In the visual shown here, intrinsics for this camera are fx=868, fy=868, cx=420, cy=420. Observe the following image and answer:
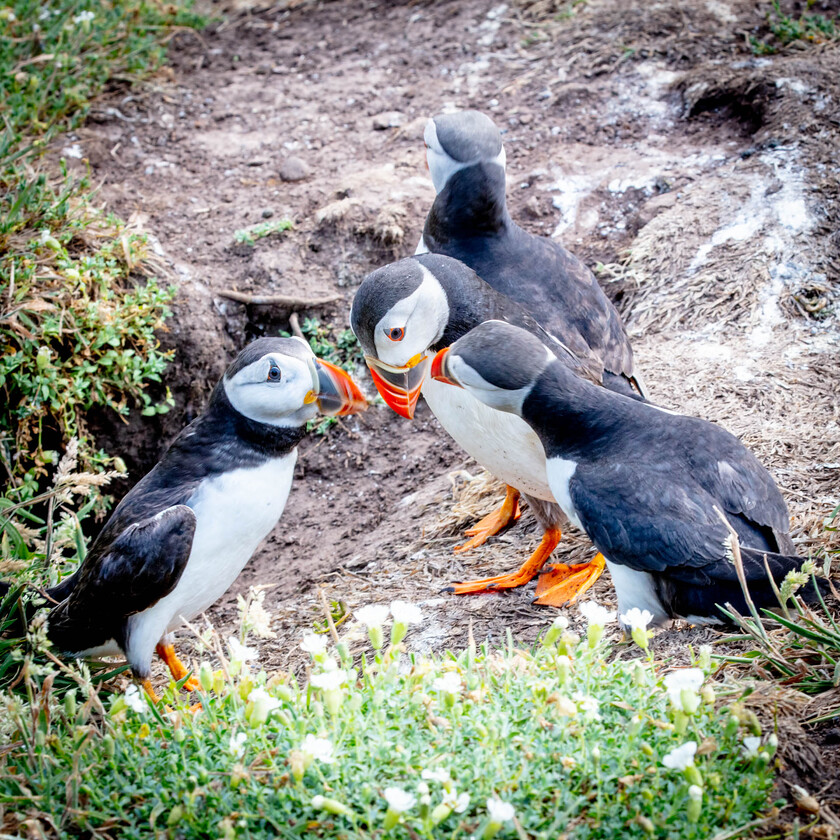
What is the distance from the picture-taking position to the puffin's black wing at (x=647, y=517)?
2.76 meters

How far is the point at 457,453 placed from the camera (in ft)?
16.4

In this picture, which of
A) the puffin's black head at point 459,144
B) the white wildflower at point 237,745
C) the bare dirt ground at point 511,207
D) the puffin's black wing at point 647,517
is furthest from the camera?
the bare dirt ground at point 511,207

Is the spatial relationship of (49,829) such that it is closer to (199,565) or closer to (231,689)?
(231,689)

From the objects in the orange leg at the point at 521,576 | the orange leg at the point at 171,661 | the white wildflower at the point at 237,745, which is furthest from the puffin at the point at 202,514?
the orange leg at the point at 521,576

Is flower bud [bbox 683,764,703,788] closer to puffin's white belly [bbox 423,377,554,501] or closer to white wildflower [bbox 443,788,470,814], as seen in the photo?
white wildflower [bbox 443,788,470,814]

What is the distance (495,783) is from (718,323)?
11.1 feet

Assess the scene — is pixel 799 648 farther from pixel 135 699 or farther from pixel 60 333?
pixel 60 333

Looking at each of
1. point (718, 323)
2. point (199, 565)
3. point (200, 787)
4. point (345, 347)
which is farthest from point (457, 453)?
point (200, 787)

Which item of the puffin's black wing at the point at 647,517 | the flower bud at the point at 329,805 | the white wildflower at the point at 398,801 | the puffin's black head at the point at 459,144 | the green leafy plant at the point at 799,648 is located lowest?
the green leafy plant at the point at 799,648

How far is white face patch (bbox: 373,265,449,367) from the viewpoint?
133 inches

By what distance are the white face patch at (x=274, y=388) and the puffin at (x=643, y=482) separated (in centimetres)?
49

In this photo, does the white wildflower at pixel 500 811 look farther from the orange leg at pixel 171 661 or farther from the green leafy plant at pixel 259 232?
the green leafy plant at pixel 259 232

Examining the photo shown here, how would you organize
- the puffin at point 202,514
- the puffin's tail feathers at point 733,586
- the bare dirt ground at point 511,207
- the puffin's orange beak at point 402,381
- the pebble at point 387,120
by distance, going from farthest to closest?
the pebble at point 387,120, the bare dirt ground at point 511,207, the puffin's orange beak at point 402,381, the puffin at point 202,514, the puffin's tail feathers at point 733,586

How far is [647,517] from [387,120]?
14.8 ft
